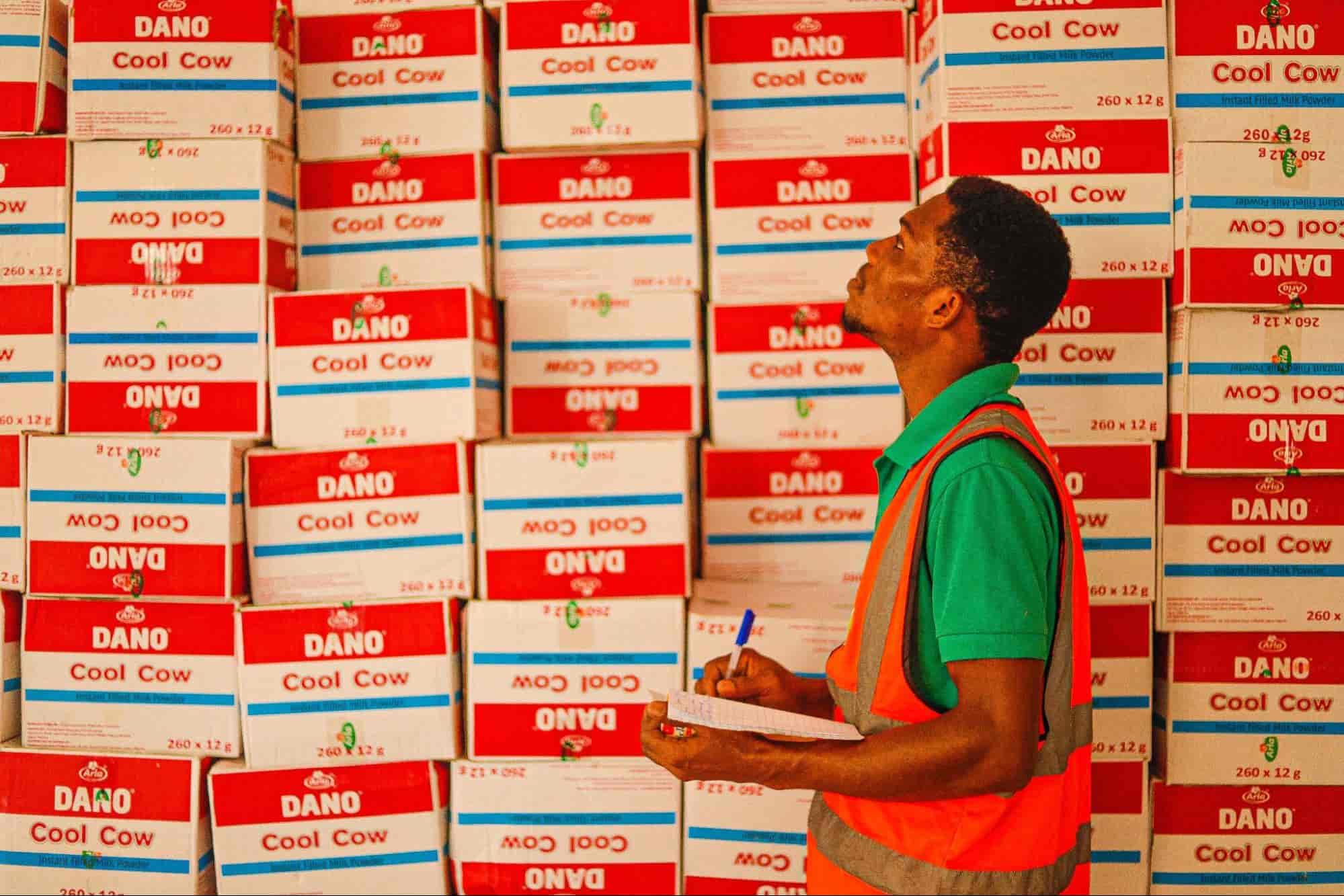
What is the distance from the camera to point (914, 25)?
254 cm

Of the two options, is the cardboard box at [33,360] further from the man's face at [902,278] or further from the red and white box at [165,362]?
the man's face at [902,278]

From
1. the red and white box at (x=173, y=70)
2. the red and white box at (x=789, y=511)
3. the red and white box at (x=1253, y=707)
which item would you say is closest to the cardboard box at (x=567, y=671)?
the red and white box at (x=789, y=511)

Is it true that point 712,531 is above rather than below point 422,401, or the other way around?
below

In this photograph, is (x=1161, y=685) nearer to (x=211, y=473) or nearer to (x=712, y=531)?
(x=712, y=531)

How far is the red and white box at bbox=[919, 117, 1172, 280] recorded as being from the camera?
229 cm

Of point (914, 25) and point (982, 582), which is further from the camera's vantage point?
point (914, 25)

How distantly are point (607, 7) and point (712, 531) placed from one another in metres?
1.33

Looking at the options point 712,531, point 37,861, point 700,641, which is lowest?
point 37,861

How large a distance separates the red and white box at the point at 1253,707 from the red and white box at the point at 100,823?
2.35 meters

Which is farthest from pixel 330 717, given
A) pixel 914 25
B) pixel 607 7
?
pixel 914 25

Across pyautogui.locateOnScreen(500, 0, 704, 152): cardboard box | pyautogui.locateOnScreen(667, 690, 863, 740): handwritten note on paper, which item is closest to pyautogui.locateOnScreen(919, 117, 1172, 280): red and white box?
pyautogui.locateOnScreen(500, 0, 704, 152): cardboard box

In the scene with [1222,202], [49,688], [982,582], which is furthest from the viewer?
[49,688]

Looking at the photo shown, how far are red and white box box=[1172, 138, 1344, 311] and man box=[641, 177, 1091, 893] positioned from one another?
94 cm

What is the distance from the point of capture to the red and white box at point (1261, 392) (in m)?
2.27
